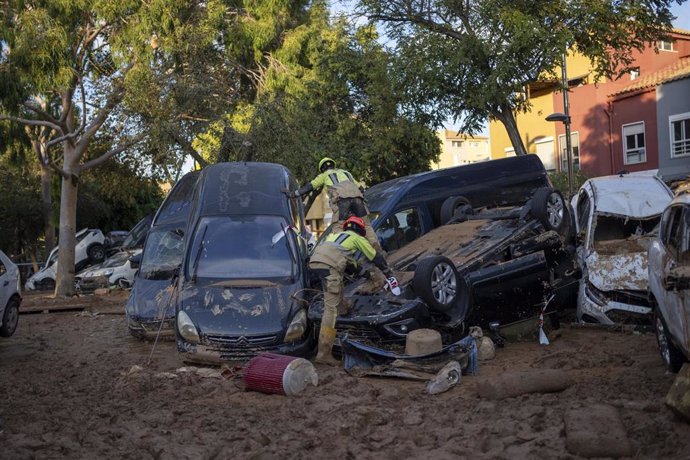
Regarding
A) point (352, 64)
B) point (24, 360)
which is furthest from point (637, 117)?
point (24, 360)

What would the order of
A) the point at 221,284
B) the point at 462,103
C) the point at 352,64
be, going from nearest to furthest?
the point at 221,284
the point at 462,103
the point at 352,64

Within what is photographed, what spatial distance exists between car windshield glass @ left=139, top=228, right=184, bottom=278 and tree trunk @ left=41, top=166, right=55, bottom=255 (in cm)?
1981

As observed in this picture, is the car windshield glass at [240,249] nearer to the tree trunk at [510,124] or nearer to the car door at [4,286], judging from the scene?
the car door at [4,286]

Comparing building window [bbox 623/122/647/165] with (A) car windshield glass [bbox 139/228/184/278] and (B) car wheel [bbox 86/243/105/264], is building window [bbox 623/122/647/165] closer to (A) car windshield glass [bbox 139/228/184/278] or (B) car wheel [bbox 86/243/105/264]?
A: (B) car wheel [bbox 86/243/105/264]

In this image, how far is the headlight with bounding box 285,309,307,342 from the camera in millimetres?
8922

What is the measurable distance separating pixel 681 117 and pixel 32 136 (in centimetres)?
2391

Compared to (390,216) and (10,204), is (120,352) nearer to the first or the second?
(390,216)

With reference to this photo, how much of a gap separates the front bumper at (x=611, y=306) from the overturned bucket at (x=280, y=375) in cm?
371

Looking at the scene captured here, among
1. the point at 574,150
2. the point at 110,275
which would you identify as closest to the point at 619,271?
the point at 110,275

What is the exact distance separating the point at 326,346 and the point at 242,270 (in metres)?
1.73

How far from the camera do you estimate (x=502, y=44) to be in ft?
56.1

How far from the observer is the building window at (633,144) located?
3189 cm

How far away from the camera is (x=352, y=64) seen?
2372cm

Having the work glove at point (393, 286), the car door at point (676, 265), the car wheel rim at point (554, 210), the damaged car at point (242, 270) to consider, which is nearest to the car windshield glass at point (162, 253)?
the damaged car at point (242, 270)
